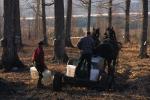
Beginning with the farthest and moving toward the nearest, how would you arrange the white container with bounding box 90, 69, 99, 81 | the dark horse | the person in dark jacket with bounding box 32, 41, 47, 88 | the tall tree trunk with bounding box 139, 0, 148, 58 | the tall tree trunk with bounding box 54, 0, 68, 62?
the tall tree trunk with bounding box 139, 0, 148, 58 < the tall tree trunk with bounding box 54, 0, 68, 62 < the dark horse < the person in dark jacket with bounding box 32, 41, 47, 88 < the white container with bounding box 90, 69, 99, 81

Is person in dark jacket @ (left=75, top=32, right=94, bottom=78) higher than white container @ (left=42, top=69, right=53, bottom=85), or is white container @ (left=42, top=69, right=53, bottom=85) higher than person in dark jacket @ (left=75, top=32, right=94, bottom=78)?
person in dark jacket @ (left=75, top=32, right=94, bottom=78)

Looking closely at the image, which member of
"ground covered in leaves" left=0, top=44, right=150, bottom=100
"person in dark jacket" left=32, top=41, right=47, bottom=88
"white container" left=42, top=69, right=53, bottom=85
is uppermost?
"person in dark jacket" left=32, top=41, right=47, bottom=88

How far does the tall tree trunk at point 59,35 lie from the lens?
24.2 m

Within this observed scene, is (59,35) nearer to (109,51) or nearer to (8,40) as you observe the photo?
(8,40)

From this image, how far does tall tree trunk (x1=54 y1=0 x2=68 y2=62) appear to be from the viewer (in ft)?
79.3

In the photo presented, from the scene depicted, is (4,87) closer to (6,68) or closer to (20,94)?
(20,94)

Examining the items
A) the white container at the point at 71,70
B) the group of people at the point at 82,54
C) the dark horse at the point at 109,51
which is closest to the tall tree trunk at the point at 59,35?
the dark horse at the point at 109,51

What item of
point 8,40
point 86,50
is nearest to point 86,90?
point 86,50

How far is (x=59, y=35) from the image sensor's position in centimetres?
2419

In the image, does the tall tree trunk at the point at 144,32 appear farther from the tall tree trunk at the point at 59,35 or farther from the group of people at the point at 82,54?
the group of people at the point at 82,54

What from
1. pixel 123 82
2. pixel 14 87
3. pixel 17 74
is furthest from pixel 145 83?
pixel 17 74

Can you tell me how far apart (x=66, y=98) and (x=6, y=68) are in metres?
7.55

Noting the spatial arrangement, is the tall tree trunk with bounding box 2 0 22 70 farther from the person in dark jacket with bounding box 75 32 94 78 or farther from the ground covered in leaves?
the person in dark jacket with bounding box 75 32 94 78

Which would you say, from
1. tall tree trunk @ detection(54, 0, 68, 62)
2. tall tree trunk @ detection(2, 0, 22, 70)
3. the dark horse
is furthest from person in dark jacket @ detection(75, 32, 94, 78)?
tall tree trunk @ detection(54, 0, 68, 62)
